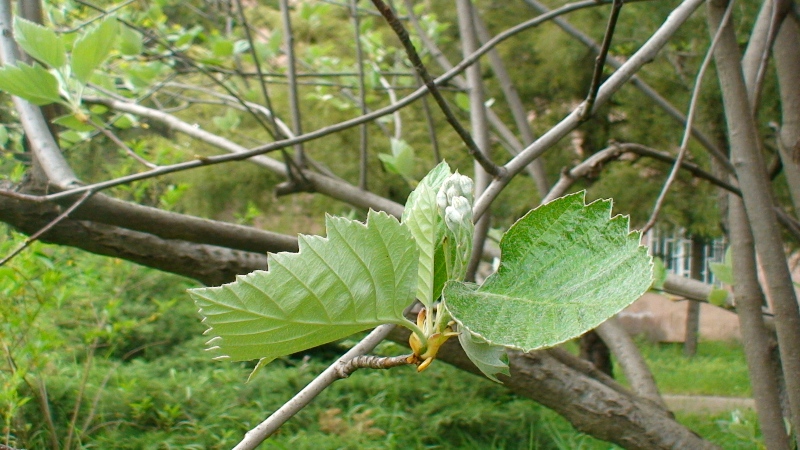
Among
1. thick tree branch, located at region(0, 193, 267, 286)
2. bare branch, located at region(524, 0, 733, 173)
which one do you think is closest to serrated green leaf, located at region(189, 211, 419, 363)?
thick tree branch, located at region(0, 193, 267, 286)

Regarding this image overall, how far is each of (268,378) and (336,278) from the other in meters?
3.63

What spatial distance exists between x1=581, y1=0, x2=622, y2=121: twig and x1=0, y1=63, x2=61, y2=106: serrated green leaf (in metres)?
0.74

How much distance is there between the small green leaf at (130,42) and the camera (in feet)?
6.38

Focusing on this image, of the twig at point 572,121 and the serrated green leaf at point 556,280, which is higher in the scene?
the twig at point 572,121

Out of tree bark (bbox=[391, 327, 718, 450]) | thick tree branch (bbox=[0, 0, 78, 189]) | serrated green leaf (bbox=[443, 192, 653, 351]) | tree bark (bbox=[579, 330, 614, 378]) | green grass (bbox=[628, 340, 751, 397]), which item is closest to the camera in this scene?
serrated green leaf (bbox=[443, 192, 653, 351])

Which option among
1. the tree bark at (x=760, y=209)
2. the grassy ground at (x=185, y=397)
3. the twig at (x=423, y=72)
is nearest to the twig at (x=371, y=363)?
the twig at (x=423, y=72)

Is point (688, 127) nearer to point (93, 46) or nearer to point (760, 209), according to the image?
point (760, 209)

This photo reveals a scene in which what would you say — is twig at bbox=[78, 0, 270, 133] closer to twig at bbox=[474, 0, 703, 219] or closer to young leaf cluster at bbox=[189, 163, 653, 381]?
twig at bbox=[474, 0, 703, 219]

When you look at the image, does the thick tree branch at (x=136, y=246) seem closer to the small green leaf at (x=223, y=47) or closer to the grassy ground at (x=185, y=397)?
the small green leaf at (x=223, y=47)

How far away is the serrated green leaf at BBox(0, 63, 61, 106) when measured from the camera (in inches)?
36.5

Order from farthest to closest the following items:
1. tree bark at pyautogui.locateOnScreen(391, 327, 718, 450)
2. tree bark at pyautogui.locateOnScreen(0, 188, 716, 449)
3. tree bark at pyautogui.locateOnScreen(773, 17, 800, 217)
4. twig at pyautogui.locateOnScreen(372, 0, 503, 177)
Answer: tree bark at pyautogui.locateOnScreen(391, 327, 718, 450), tree bark at pyautogui.locateOnScreen(773, 17, 800, 217), tree bark at pyautogui.locateOnScreen(0, 188, 716, 449), twig at pyautogui.locateOnScreen(372, 0, 503, 177)

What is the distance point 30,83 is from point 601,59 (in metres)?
0.78

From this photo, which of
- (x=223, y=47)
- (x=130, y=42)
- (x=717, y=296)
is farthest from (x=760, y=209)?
(x=130, y=42)

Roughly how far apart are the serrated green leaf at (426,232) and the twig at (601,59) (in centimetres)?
48
